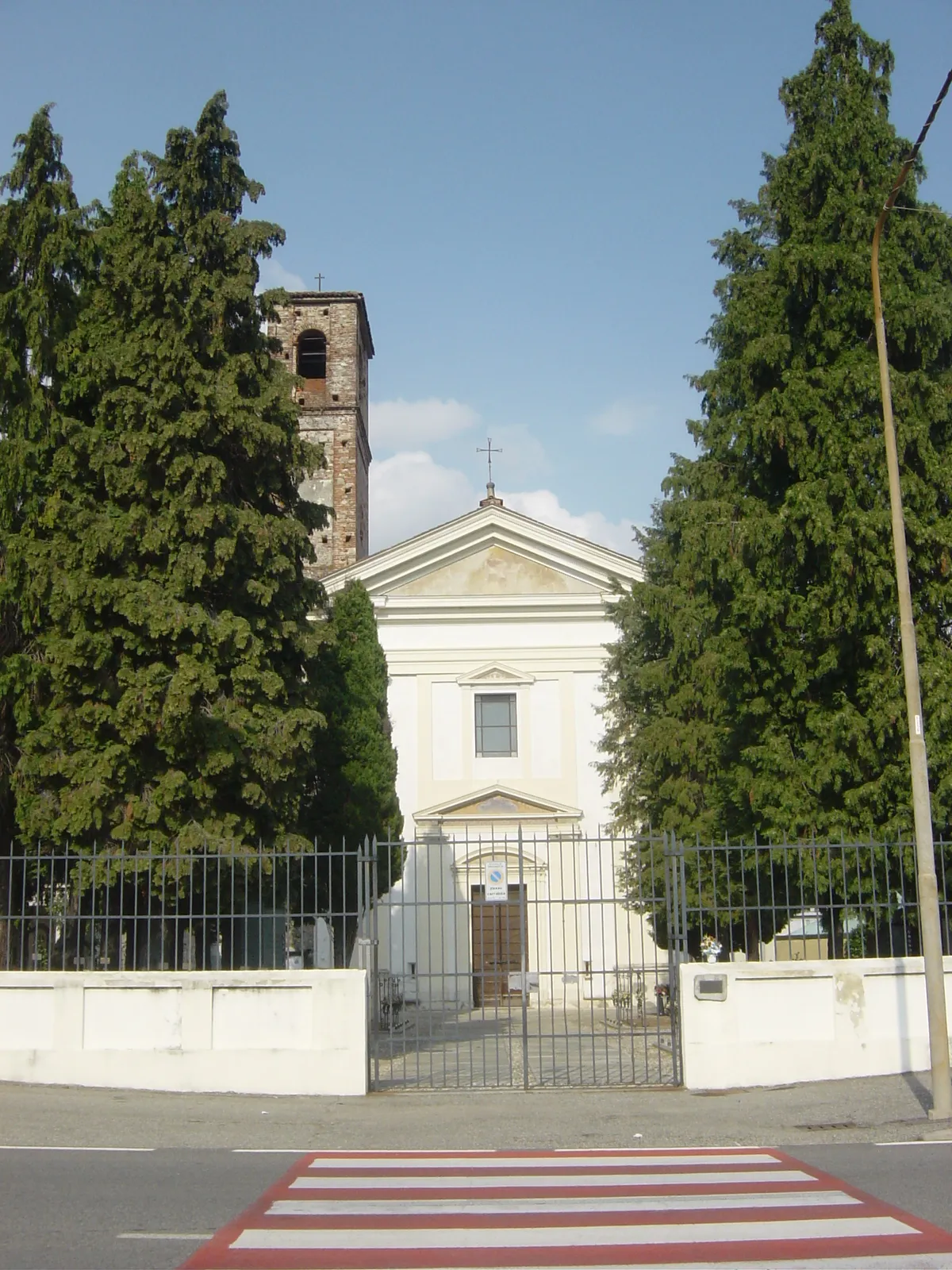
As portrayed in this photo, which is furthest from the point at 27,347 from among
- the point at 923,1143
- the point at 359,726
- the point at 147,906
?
the point at 923,1143

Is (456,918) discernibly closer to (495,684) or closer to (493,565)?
(495,684)

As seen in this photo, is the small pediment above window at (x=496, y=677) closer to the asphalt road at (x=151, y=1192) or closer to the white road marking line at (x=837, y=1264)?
the asphalt road at (x=151, y=1192)

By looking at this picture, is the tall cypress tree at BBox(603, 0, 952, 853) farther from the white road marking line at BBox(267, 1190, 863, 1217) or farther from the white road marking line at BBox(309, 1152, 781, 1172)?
the white road marking line at BBox(267, 1190, 863, 1217)

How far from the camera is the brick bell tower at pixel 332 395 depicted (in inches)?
1471

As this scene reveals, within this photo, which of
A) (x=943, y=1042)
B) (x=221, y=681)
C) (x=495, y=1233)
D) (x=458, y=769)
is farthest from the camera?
(x=458, y=769)

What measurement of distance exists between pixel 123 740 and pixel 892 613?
9.05 metres

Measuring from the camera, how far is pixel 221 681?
52.4ft

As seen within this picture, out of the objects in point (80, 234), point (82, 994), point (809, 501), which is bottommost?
point (82, 994)

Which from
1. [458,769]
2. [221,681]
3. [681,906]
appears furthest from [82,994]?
[458,769]

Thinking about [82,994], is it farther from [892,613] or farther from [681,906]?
[892,613]

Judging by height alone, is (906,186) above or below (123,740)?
above

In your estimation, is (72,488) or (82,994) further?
(72,488)

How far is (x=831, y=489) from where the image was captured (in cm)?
1495

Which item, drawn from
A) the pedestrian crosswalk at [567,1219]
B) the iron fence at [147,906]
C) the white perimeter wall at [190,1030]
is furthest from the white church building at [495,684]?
the pedestrian crosswalk at [567,1219]
